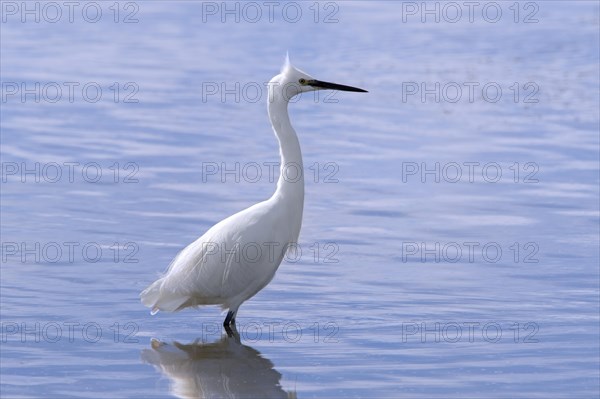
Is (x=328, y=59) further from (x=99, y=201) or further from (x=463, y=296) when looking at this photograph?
(x=463, y=296)

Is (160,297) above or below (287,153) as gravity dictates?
below

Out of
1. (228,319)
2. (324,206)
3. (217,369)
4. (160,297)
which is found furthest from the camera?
(324,206)

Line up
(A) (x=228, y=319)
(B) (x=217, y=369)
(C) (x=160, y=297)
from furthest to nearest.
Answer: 1. (A) (x=228, y=319)
2. (C) (x=160, y=297)
3. (B) (x=217, y=369)

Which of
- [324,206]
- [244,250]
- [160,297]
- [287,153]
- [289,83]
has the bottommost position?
[324,206]

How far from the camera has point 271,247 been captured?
25.1 feet

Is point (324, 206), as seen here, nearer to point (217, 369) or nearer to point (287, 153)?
point (287, 153)

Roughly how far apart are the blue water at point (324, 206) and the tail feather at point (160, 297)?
18cm

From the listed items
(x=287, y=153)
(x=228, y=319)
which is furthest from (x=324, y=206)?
(x=228, y=319)

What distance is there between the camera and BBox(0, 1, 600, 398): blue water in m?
7.00

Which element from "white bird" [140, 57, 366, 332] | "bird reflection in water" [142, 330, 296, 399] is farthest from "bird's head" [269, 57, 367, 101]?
"bird reflection in water" [142, 330, 296, 399]

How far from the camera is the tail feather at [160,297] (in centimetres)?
753

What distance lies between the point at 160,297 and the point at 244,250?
22.0 inches

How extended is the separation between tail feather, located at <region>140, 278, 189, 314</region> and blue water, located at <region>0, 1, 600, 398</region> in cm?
18

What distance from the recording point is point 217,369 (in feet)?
23.0
